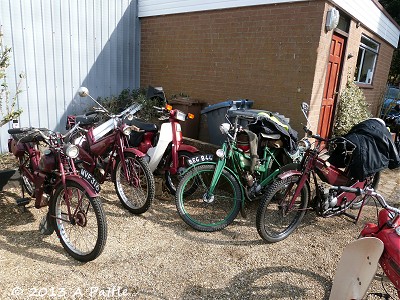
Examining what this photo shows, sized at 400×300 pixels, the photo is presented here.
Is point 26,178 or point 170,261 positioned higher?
point 26,178

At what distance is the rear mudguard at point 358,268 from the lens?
178 cm

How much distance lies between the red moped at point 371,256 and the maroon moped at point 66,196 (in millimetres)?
1809

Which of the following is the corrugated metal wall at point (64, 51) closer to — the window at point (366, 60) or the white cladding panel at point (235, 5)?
the white cladding panel at point (235, 5)

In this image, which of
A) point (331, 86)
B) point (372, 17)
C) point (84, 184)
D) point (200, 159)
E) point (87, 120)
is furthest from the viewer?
point (372, 17)

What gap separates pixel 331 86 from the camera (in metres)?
5.83

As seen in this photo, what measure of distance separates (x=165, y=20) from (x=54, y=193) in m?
4.86

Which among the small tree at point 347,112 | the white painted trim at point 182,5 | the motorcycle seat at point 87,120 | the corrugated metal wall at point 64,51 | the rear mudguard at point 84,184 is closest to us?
the rear mudguard at point 84,184

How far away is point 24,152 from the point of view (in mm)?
3387

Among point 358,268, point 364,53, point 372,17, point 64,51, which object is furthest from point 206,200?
point 364,53

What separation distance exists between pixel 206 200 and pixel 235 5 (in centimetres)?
372

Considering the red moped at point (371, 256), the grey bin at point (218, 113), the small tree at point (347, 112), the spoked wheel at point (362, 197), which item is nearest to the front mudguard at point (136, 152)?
the grey bin at point (218, 113)

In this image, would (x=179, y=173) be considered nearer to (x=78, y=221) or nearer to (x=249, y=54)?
(x=78, y=221)

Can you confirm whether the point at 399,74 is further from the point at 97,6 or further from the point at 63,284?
the point at 63,284

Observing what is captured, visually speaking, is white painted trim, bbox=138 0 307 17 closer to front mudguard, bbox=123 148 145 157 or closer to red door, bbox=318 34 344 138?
red door, bbox=318 34 344 138
